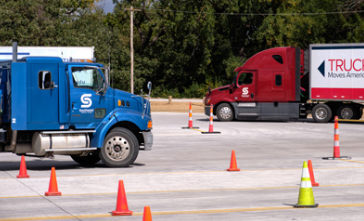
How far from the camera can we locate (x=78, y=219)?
9.78 meters

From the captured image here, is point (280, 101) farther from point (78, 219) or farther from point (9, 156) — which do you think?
point (78, 219)

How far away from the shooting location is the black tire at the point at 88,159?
17.0 meters

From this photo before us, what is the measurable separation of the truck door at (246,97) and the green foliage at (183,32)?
91.7ft

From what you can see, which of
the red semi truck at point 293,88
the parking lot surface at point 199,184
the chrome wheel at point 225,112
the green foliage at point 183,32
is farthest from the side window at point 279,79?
the green foliage at point 183,32

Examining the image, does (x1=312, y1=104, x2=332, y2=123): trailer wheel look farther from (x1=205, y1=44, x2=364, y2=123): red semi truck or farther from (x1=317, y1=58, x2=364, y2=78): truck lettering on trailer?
(x1=317, y1=58, x2=364, y2=78): truck lettering on trailer

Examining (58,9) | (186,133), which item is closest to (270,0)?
(58,9)

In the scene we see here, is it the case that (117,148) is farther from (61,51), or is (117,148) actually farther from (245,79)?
(61,51)

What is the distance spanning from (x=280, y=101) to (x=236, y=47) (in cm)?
3923

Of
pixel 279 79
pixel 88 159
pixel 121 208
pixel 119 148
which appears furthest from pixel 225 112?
pixel 121 208

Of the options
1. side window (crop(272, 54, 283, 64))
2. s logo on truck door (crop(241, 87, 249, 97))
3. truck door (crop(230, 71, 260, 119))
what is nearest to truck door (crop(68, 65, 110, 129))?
truck door (crop(230, 71, 260, 119))

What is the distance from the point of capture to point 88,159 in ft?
56.1

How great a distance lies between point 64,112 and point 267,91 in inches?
773

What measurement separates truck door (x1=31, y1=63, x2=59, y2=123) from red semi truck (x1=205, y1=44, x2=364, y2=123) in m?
18.8

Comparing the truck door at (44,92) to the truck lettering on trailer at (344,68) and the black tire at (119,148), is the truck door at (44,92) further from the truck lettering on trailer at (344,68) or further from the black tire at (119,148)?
the truck lettering on trailer at (344,68)
